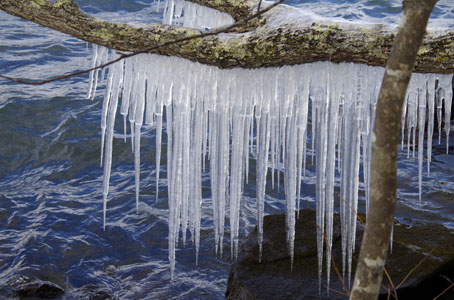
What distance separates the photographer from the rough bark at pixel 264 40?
10.5 feet

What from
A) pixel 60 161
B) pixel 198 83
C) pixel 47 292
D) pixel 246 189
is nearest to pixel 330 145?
pixel 198 83

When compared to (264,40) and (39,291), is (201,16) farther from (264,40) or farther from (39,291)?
(39,291)

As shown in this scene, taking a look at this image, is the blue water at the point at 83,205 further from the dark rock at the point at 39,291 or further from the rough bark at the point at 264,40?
the rough bark at the point at 264,40

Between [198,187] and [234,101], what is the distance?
81 centimetres

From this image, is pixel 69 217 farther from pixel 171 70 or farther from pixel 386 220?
pixel 386 220

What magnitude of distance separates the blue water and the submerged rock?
765 mm

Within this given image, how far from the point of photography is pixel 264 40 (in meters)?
3.32

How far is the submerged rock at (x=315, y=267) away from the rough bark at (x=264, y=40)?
1.70 m

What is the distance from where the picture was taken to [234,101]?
388 cm

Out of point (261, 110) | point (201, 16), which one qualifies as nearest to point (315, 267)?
point (261, 110)

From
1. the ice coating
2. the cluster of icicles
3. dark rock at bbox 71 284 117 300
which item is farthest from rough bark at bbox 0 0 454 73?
dark rock at bbox 71 284 117 300

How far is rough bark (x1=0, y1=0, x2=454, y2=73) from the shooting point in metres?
3.19

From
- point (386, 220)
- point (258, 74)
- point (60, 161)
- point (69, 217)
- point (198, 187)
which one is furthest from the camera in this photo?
point (60, 161)

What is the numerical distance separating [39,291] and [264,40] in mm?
3250
